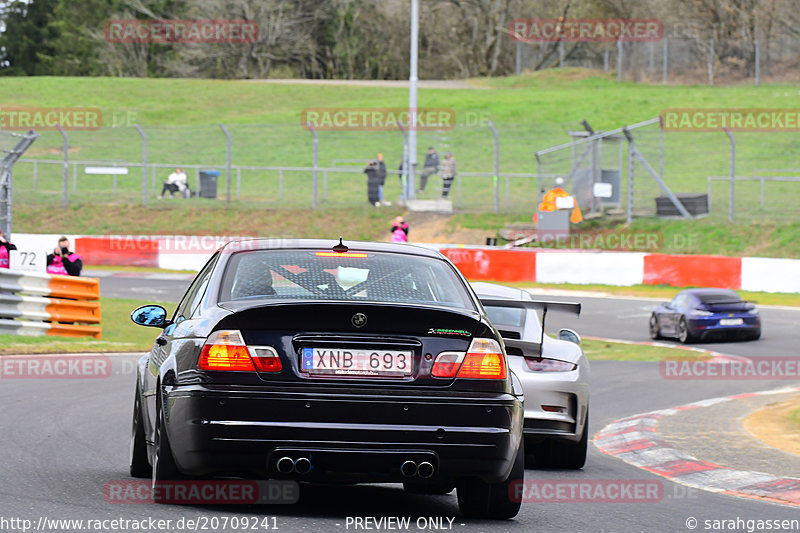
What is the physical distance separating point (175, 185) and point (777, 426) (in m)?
29.0

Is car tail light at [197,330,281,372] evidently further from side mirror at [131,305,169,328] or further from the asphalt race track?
side mirror at [131,305,169,328]

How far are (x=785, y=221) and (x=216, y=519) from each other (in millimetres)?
28718

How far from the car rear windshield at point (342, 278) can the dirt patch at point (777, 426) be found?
4.95 metres

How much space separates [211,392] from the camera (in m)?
5.82

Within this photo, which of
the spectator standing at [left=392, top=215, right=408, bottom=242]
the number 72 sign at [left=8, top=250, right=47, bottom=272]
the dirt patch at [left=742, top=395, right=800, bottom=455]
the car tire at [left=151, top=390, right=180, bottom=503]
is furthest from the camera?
Result: the spectator standing at [left=392, top=215, right=408, bottom=242]

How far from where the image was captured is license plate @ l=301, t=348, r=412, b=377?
585cm

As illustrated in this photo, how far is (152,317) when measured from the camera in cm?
734

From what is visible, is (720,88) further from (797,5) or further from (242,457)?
(242,457)

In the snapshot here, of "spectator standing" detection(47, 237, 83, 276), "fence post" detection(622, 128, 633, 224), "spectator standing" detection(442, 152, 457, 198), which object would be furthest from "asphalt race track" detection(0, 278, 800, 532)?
"spectator standing" detection(442, 152, 457, 198)
